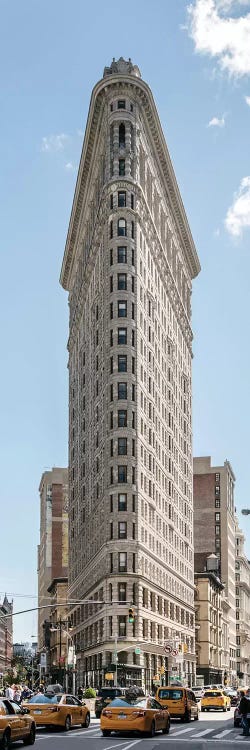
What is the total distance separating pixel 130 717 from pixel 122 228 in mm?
76030

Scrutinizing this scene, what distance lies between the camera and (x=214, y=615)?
590 ft

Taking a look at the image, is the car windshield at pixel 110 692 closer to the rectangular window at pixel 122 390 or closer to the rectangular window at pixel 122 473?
the rectangular window at pixel 122 473

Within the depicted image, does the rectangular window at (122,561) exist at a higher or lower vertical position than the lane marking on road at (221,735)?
higher

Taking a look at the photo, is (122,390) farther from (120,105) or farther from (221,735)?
(221,735)

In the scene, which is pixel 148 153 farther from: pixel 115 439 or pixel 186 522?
pixel 186 522

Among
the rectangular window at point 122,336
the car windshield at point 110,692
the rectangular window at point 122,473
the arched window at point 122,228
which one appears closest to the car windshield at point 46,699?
the car windshield at point 110,692

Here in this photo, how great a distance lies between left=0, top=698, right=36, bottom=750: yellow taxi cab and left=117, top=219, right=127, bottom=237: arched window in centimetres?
7916

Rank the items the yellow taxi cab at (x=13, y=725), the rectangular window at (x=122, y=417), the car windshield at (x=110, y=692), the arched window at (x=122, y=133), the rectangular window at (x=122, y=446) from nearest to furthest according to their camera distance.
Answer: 1. the yellow taxi cab at (x=13, y=725)
2. the car windshield at (x=110, y=692)
3. the rectangular window at (x=122, y=446)
4. the rectangular window at (x=122, y=417)
5. the arched window at (x=122, y=133)

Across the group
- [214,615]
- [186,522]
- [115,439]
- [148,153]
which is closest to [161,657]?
[115,439]

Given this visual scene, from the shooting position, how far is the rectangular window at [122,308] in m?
106

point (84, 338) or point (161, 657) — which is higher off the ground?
point (84, 338)

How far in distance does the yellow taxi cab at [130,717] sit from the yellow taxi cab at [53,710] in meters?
2.39

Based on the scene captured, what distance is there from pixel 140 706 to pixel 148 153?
90668 millimetres

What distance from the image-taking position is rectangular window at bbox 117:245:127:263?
352 feet
